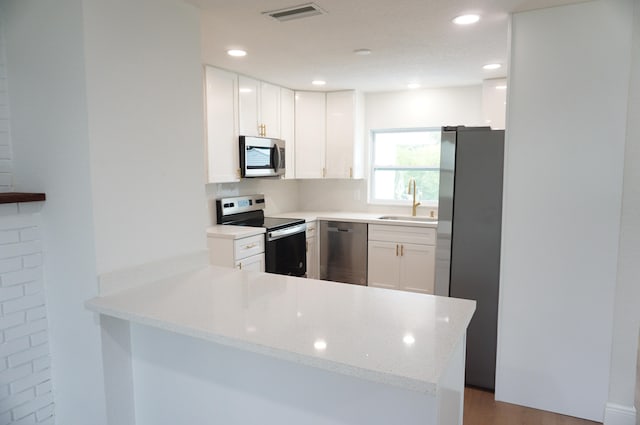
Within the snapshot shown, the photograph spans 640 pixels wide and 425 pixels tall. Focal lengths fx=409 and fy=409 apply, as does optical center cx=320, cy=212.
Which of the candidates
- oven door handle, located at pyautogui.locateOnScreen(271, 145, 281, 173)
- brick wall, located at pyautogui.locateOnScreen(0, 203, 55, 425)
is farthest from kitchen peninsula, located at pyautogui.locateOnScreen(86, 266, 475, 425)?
oven door handle, located at pyautogui.locateOnScreen(271, 145, 281, 173)

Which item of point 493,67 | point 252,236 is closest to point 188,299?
point 252,236

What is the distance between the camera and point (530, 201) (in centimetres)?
239

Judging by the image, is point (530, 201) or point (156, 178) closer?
point (156, 178)

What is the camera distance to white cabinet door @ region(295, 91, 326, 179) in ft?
15.3

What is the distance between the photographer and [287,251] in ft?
13.3

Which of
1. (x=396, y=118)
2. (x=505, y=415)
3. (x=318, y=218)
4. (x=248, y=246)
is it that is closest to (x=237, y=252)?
(x=248, y=246)

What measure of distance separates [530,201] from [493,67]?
1.63 metres

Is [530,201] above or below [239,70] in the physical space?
below

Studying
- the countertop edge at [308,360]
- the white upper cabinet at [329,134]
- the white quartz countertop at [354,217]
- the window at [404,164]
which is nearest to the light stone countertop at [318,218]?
the white quartz countertop at [354,217]

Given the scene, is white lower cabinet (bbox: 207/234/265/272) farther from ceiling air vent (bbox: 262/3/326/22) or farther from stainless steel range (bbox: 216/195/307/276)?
ceiling air vent (bbox: 262/3/326/22)

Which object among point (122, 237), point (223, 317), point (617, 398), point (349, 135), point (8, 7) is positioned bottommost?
point (617, 398)

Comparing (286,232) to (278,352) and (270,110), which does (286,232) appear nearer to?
(270,110)

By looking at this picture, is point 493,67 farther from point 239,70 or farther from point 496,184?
point 239,70

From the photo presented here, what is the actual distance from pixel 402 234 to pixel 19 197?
3326mm
